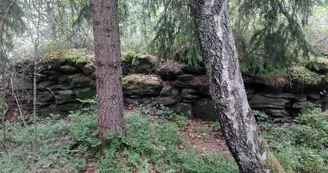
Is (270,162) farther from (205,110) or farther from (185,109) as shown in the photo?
(185,109)

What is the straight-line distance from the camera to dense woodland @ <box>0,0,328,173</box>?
2.83 meters

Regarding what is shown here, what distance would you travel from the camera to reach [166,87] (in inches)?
258

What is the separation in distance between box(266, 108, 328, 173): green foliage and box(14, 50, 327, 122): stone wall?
0.53m

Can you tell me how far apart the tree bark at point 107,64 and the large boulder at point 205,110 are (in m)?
2.78

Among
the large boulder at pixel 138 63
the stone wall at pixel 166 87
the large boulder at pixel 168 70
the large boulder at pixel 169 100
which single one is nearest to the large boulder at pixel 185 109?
the stone wall at pixel 166 87

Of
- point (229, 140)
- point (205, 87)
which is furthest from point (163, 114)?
point (229, 140)

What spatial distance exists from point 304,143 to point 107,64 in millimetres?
4058

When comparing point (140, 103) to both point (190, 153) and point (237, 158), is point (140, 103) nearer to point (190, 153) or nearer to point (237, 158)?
point (190, 153)

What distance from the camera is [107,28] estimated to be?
3990 millimetres

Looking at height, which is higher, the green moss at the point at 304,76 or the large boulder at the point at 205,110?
the green moss at the point at 304,76

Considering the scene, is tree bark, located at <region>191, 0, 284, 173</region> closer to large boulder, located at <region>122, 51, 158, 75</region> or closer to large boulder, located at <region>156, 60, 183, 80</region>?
large boulder, located at <region>156, 60, 183, 80</region>

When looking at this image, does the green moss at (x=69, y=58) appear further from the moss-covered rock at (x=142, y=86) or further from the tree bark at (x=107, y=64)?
the tree bark at (x=107, y=64)

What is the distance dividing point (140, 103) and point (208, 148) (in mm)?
2316

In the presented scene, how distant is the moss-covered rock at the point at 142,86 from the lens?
6.55 meters
